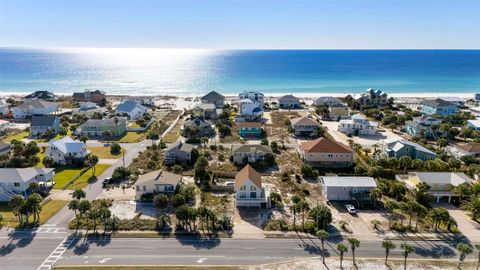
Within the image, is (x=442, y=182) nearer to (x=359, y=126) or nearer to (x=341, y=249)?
(x=341, y=249)

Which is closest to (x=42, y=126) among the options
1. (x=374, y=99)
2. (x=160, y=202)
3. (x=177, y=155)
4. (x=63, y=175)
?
(x=63, y=175)

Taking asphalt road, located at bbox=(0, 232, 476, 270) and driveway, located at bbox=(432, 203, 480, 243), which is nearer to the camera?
asphalt road, located at bbox=(0, 232, 476, 270)

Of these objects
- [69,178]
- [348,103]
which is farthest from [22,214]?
[348,103]

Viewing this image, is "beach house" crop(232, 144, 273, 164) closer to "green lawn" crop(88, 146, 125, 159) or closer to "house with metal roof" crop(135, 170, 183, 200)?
"house with metal roof" crop(135, 170, 183, 200)

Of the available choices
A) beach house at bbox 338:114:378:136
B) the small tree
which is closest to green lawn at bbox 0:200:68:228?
the small tree

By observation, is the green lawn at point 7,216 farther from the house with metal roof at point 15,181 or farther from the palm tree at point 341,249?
the palm tree at point 341,249

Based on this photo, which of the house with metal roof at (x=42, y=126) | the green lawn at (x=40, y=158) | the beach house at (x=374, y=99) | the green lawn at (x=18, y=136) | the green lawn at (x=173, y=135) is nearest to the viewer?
the green lawn at (x=40, y=158)

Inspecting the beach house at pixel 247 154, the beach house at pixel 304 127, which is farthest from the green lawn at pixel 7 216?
the beach house at pixel 304 127
